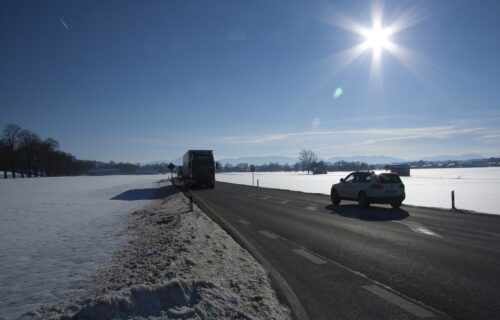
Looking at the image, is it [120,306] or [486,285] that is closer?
[120,306]

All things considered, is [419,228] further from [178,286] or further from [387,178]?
[178,286]

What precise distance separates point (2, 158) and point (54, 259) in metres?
126

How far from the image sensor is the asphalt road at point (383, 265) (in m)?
4.93

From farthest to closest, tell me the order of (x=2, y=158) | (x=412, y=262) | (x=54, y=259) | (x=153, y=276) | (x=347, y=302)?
(x=2, y=158)
(x=54, y=259)
(x=412, y=262)
(x=153, y=276)
(x=347, y=302)

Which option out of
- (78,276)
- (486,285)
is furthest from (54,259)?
(486,285)

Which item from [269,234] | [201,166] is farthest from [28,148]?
[269,234]

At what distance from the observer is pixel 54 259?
28.1 ft

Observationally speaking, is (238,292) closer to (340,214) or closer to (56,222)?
(340,214)

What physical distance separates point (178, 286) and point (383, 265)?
13.1 feet

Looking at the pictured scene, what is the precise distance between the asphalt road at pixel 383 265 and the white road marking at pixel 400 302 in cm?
1

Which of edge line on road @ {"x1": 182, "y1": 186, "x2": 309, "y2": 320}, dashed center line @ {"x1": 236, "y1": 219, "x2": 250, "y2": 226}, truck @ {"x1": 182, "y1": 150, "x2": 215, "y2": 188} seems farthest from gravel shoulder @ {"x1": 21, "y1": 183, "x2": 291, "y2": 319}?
truck @ {"x1": 182, "y1": 150, "x2": 215, "y2": 188}

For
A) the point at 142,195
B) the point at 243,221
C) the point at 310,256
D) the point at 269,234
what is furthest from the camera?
the point at 142,195

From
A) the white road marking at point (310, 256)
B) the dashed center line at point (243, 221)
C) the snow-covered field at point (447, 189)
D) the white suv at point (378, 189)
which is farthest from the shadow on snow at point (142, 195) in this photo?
the white road marking at point (310, 256)

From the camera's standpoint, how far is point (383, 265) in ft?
23.5
